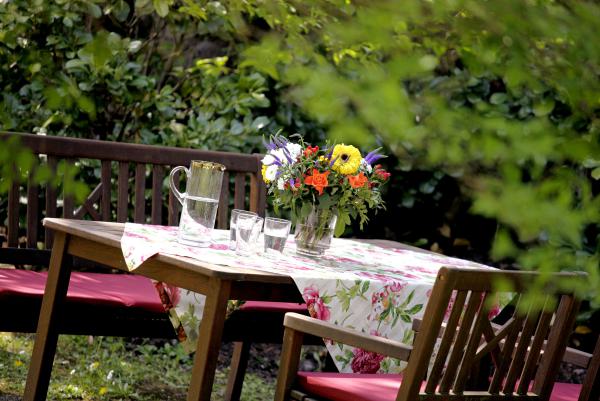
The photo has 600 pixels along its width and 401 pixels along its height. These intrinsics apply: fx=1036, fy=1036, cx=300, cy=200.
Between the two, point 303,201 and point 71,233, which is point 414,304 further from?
point 71,233

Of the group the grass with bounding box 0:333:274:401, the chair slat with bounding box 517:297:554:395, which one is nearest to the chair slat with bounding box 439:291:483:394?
the chair slat with bounding box 517:297:554:395

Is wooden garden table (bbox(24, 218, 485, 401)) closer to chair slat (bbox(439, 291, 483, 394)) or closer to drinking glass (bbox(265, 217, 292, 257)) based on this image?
drinking glass (bbox(265, 217, 292, 257))

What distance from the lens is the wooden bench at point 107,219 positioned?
11.6 feet

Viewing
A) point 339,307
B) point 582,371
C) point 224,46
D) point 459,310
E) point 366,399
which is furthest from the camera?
point 224,46

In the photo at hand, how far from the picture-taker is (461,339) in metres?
2.65

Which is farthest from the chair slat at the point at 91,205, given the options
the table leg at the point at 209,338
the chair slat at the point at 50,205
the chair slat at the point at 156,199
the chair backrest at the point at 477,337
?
the chair backrest at the point at 477,337

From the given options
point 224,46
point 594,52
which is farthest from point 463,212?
point 594,52

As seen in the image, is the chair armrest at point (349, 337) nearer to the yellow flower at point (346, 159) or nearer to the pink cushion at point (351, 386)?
the pink cushion at point (351, 386)

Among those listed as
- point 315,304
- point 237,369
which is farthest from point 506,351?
point 237,369

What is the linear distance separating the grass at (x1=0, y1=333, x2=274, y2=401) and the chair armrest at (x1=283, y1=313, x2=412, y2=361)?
1866 millimetres

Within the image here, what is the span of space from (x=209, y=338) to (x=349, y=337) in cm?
40

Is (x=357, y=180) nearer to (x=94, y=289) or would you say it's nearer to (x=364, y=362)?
(x=364, y=362)

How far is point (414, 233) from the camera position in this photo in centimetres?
603

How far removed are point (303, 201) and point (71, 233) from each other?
761mm
